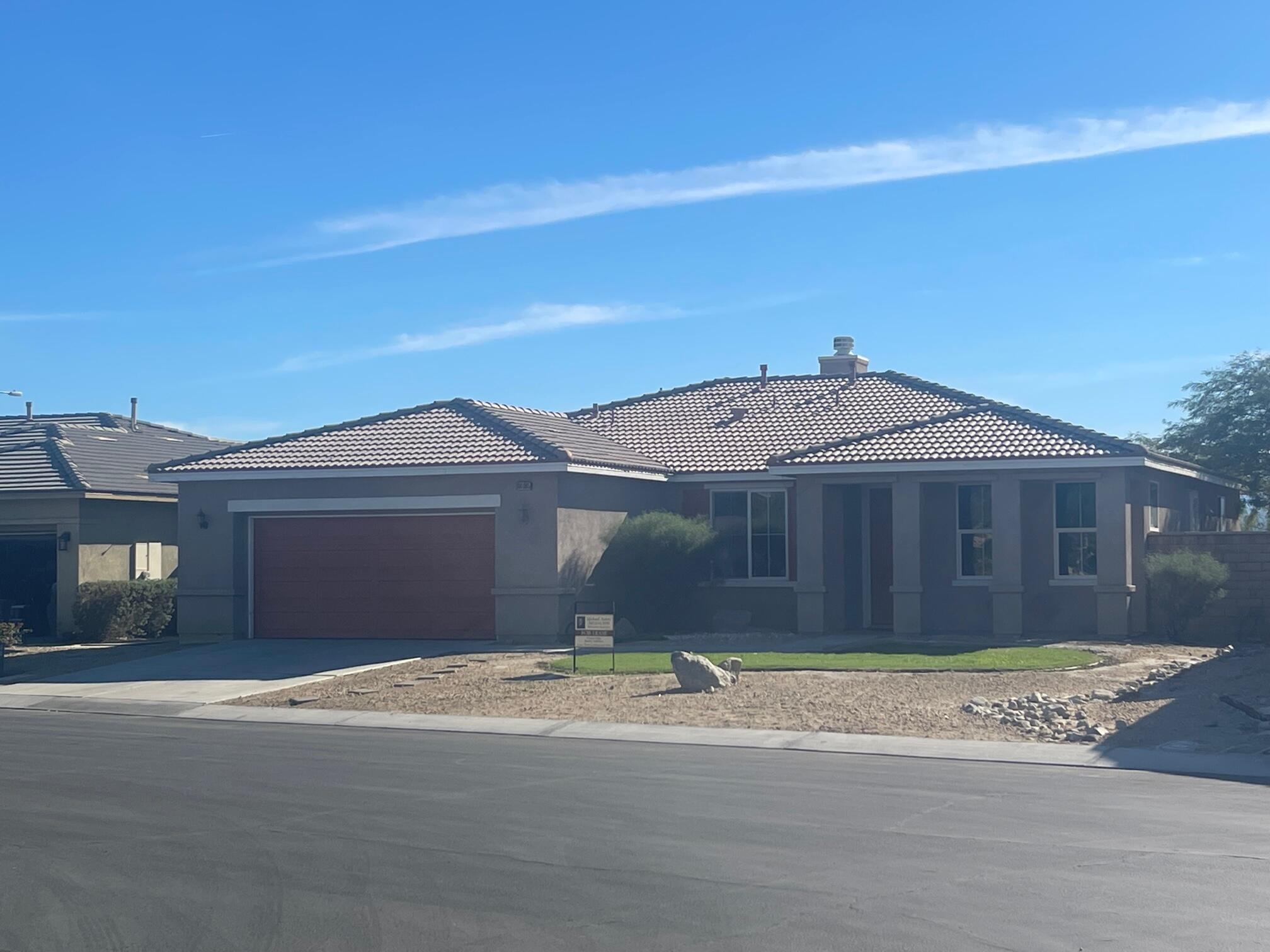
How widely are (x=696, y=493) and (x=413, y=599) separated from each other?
622cm

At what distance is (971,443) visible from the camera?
24734mm

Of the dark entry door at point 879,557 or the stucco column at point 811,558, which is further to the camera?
the dark entry door at point 879,557

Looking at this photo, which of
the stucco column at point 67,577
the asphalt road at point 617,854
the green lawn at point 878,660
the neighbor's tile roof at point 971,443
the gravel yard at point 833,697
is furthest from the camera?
the stucco column at point 67,577

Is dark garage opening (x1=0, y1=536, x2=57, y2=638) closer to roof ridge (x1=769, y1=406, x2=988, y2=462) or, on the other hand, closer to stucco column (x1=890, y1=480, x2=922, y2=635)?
roof ridge (x1=769, y1=406, x2=988, y2=462)

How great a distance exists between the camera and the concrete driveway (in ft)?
65.2

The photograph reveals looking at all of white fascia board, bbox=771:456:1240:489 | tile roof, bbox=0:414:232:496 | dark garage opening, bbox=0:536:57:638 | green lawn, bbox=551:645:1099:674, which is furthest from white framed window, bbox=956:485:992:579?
dark garage opening, bbox=0:536:57:638

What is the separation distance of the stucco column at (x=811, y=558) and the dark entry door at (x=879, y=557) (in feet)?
5.69

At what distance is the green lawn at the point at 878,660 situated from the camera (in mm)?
19719

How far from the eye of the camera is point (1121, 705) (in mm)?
16500

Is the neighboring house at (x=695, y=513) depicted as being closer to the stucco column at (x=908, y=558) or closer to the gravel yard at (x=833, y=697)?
the stucco column at (x=908, y=558)

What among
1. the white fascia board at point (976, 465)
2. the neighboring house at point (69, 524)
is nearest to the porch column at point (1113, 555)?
the white fascia board at point (976, 465)

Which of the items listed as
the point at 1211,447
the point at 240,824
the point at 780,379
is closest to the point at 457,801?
the point at 240,824

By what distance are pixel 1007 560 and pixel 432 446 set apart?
10.6 metres

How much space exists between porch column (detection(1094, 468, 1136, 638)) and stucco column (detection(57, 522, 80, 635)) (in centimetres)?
2019
